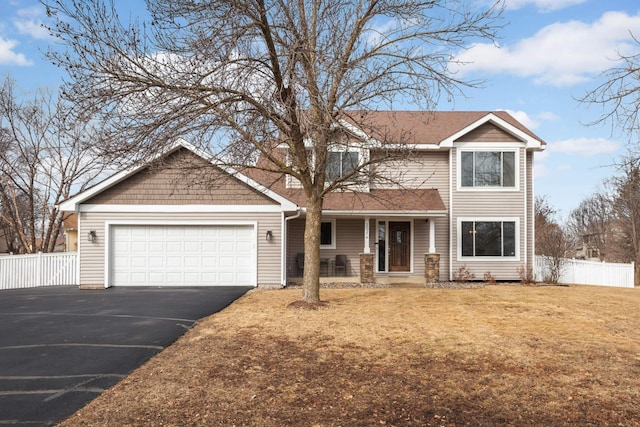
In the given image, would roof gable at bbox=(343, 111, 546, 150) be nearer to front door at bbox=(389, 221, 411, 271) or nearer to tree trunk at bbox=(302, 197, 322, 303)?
front door at bbox=(389, 221, 411, 271)

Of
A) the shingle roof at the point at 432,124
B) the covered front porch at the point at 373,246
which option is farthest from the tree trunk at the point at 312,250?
the shingle roof at the point at 432,124

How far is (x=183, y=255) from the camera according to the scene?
1448 cm

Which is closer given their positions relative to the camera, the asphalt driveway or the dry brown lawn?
the dry brown lawn

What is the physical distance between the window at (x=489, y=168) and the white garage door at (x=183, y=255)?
8.25 m

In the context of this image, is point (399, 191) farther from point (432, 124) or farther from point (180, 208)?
point (180, 208)

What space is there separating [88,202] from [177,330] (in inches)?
324

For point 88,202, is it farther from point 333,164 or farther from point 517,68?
point 517,68

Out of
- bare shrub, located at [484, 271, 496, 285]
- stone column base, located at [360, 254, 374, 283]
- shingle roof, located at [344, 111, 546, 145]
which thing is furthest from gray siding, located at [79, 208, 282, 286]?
bare shrub, located at [484, 271, 496, 285]

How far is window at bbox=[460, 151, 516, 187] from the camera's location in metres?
16.2

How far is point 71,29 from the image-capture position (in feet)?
24.5

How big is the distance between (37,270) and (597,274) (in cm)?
2171

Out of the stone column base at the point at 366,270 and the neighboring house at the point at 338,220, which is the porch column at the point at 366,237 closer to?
the neighboring house at the point at 338,220

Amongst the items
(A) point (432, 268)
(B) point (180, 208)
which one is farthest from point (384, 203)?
(B) point (180, 208)

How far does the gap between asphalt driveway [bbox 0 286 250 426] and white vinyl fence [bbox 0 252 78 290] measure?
2790 mm
